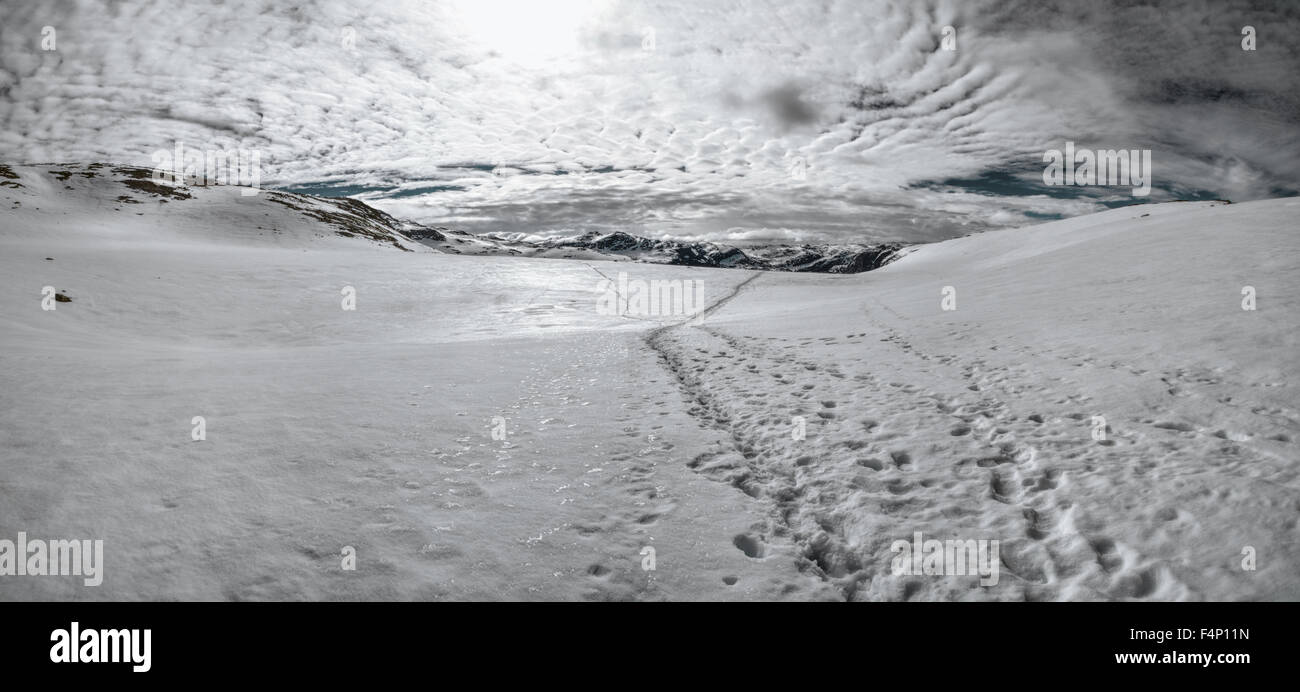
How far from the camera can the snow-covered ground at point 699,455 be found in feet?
16.9

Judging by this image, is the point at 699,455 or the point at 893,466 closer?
the point at 893,466

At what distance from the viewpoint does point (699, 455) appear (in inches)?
314

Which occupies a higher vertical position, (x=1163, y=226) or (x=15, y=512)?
(x=1163, y=226)

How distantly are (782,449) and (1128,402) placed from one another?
538 cm

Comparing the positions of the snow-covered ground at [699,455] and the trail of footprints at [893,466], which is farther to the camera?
the trail of footprints at [893,466]

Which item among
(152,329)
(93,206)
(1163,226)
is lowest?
(152,329)

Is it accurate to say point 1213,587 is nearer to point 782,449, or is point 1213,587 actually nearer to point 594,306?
point 782,449

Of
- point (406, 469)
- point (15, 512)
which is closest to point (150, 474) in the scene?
point (15, 512)

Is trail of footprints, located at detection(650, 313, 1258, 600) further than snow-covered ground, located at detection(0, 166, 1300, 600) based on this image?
Yes

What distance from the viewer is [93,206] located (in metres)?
65.3

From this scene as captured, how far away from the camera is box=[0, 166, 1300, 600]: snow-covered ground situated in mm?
5148
